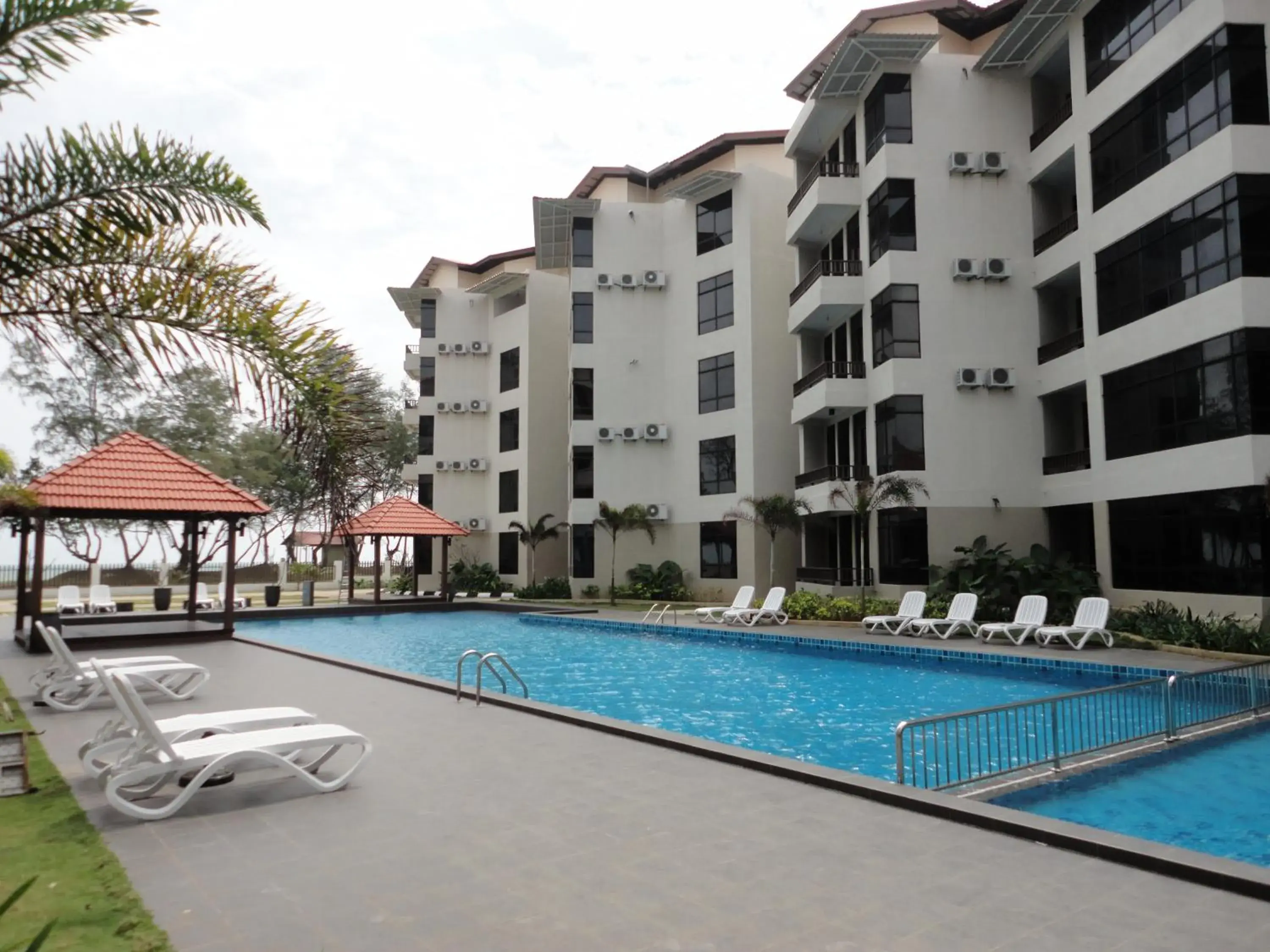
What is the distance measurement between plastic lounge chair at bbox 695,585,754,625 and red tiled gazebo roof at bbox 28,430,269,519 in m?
11.0

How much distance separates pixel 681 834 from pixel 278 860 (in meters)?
2.28

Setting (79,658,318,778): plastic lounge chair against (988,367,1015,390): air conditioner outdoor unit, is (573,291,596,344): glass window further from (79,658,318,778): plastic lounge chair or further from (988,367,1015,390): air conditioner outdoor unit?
(79,658,318,778): plastic lounge chair

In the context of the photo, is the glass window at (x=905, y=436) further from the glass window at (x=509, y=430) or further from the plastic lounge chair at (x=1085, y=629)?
the glass window at (x=509, y=430)

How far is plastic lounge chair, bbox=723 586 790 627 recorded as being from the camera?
21.6 metres

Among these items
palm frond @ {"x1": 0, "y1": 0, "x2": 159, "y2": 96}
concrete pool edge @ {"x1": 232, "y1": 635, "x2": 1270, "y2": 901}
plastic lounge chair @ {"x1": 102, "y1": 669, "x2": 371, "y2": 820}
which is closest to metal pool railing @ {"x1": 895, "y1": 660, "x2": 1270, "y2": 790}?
concrete pool edge @ {"x1": 232, "y1": 635, "x2": 1270, "y2": 901}

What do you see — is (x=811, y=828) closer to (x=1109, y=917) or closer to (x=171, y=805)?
(x=1109, y=917)

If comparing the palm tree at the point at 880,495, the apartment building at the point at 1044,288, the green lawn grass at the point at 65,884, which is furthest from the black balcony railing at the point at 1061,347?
the green lawn grass at the point at 65,884

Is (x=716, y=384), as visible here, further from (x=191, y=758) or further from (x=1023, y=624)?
(x=191, y=758)

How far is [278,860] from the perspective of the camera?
16.1 ft

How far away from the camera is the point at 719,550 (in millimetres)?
29344

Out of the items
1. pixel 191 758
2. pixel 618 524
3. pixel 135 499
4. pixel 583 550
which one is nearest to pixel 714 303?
pixel 618 524

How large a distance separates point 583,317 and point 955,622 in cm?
1888

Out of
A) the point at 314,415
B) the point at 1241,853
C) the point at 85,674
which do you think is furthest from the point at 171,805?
the point at 1241,853

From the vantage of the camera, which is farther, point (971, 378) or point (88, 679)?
point (971, 378)
